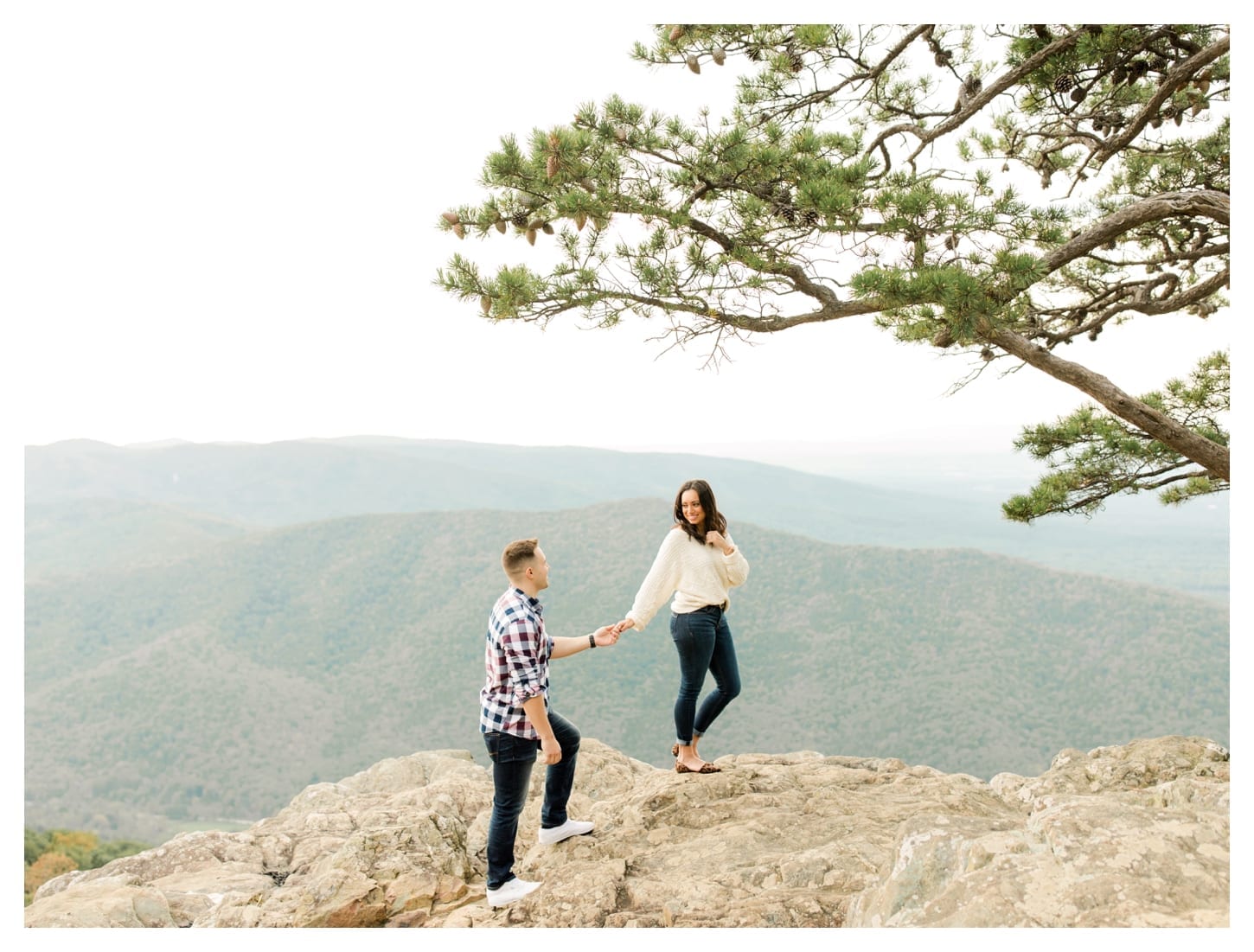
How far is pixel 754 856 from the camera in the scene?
2.73 m

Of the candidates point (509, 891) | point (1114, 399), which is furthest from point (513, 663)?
point (1114, 399)

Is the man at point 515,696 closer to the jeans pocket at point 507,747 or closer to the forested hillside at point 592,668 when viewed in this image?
the jeans pocket at point 507,747

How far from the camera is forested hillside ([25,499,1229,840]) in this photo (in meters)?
23.0

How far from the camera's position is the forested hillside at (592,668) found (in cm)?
2295

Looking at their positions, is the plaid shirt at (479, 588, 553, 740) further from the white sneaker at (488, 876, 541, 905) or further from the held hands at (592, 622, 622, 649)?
the white sneaker at (488, 876, 541, 905)

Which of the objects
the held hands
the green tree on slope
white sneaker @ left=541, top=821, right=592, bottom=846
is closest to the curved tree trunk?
the green tree on slope

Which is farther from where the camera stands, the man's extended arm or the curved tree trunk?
the curved tree trunk

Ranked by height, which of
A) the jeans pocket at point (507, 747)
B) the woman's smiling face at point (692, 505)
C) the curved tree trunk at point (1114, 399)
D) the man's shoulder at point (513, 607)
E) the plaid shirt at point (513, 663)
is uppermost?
the curved tree trunk at point (1114, 399)

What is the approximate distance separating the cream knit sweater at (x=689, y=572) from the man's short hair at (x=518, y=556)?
729 mm

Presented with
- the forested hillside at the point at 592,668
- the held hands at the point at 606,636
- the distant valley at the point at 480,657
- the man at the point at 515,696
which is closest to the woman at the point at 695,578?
the held hands at the point at 606,636

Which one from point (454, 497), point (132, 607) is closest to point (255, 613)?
point (132, 607)

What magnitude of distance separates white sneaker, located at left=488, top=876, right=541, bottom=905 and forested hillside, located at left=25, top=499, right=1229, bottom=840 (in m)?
19.7

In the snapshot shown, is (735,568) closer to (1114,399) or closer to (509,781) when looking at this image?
(509,781)

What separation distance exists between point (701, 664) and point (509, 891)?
3.35 feet
